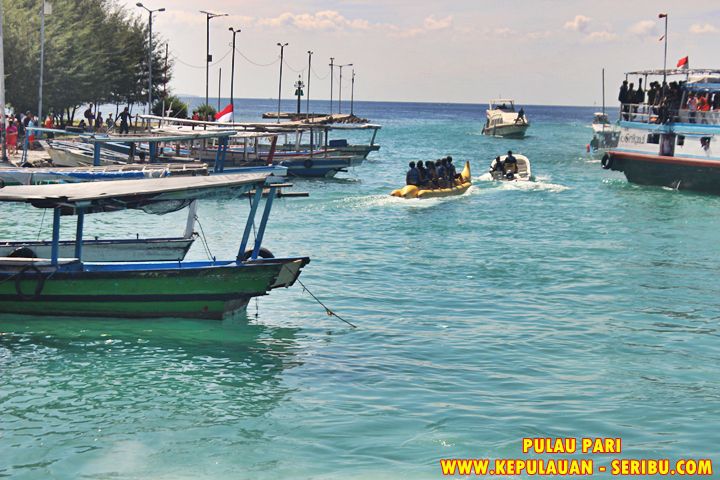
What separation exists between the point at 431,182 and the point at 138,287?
23.9m

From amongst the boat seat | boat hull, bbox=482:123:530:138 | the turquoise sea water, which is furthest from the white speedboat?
the boat seat

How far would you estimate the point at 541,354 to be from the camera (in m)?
16.3

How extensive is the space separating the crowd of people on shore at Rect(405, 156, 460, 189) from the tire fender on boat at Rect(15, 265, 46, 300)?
75.8ft

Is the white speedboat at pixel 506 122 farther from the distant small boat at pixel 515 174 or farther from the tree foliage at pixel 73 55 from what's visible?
the distant small boat at pixel 515 174

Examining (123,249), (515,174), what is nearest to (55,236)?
(123,249)

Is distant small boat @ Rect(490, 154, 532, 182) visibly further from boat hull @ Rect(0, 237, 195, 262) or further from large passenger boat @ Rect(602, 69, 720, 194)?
boat hull @ Rect(0, 237, 195, 262)

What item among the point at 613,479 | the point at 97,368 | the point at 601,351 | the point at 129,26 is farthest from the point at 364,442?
the point at 129,26

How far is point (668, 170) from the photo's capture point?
42.6 m

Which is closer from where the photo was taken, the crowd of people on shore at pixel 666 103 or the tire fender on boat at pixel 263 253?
the tire fender on boat at pixel 263 253

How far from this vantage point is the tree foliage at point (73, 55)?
2024 inches

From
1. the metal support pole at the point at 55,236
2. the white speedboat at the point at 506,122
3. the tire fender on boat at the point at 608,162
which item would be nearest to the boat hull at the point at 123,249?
the metal support pole at the point at 55,236

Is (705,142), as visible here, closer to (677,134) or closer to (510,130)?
(677,134)

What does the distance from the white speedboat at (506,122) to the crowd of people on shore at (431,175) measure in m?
70.3

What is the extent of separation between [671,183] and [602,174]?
49.6 feet
